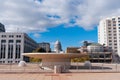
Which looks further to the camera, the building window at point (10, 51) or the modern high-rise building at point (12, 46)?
the building window at point (10, 51)

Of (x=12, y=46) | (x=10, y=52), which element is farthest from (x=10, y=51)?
(x=12, y=46)

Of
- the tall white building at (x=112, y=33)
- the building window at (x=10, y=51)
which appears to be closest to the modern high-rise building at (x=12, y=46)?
the building window at (x=10, y=51)

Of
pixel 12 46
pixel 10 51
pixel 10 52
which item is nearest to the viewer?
pixel 10 52

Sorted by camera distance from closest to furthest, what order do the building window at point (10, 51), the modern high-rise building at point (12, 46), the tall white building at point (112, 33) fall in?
1. the modern high-rise building at point (12, 46)
2. the building window at point (10, 51)
3. the tall white building at point (112, 33)

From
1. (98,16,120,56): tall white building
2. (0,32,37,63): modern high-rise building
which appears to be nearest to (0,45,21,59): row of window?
(0,32,37,63): modern high-rise building

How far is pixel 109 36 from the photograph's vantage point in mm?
127500

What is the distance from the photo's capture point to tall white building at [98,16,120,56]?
125 meters

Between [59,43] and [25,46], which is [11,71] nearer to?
[59,43]

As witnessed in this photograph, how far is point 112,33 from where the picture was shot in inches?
5017

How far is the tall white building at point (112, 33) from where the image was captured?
409ft

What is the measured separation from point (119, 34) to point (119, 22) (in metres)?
7.63

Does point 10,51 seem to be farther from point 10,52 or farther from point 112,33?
point 112,33

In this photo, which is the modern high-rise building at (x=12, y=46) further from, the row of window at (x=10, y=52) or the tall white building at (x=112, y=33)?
the tall white building at (x=112, y=33)

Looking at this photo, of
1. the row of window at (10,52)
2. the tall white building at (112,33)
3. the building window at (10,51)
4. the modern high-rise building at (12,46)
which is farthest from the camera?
the tall white building at (112,33)
